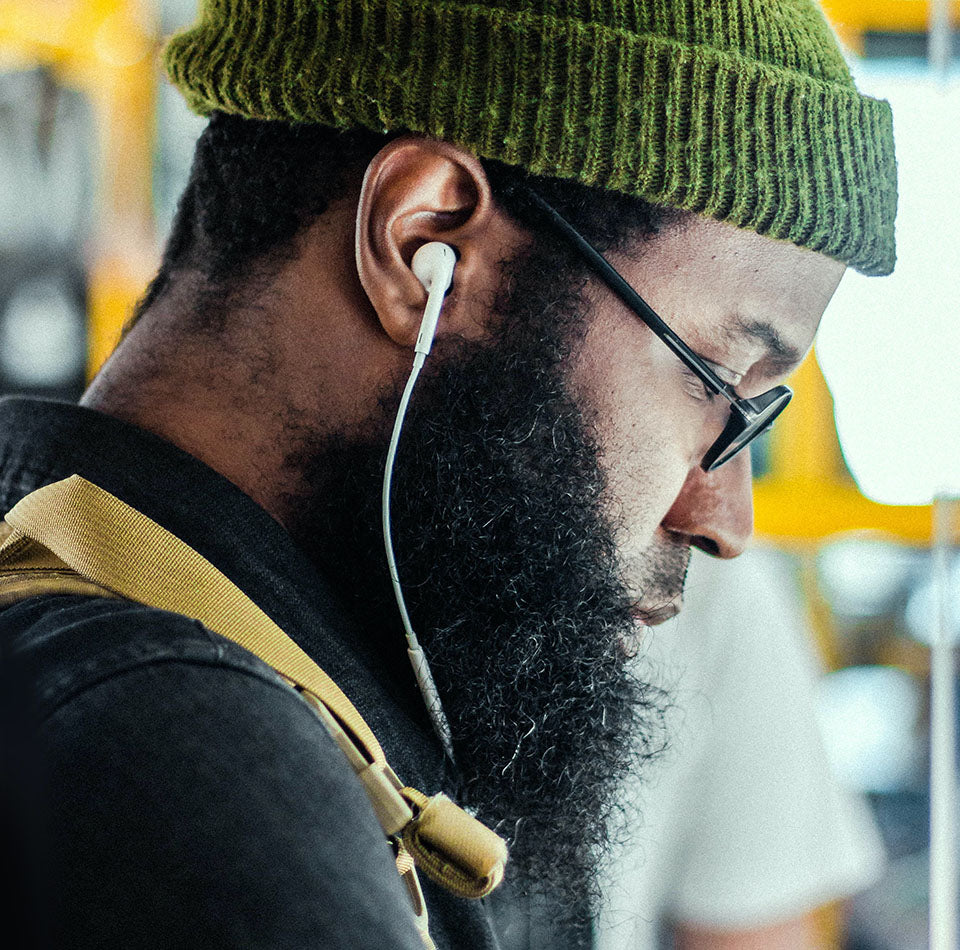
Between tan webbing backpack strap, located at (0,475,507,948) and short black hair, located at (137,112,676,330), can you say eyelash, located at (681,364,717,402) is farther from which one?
tan webbing backpack strap, located at (0,475,507,948)

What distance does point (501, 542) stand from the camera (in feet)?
3.16

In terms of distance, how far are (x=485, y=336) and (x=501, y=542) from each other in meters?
0.17

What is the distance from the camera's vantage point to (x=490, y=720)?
3.10 feet

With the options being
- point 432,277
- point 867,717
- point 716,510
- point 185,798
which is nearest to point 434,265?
point 432,277

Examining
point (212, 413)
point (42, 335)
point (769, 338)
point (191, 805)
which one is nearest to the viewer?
point (191, 805)

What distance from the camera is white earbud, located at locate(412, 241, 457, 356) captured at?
91cm

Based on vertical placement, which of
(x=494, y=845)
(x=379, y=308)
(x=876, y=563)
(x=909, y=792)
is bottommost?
(x=909, y=792)

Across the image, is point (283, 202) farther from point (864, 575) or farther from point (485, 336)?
point (864, 575)

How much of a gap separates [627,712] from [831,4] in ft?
7.47

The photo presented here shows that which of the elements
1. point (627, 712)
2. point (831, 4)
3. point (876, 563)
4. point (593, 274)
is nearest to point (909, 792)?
point (876, 563)

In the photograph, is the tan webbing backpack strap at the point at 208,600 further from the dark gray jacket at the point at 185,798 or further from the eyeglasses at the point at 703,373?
the eyeglasses at the point at 703,373

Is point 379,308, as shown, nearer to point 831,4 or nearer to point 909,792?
point 831,4

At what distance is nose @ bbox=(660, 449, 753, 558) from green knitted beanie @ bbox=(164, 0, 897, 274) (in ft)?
0.75

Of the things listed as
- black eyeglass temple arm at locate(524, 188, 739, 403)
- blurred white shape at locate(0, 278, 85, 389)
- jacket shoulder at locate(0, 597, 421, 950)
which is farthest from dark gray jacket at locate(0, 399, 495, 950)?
blurred white shape at locate(0, 278, 85, 389)
